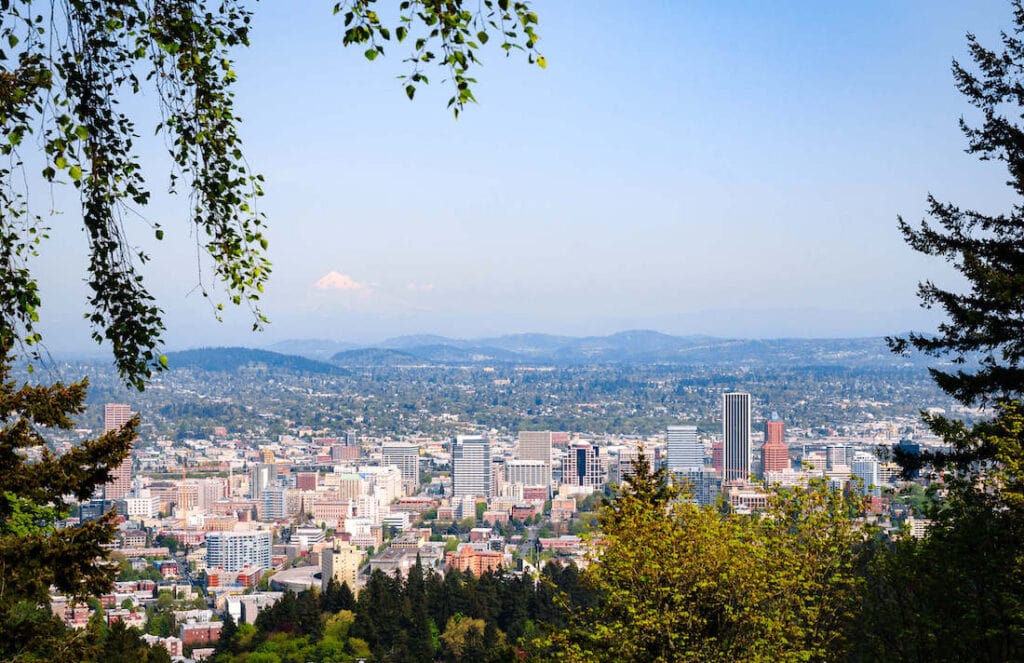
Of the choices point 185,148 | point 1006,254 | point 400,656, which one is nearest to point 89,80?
point 185,148

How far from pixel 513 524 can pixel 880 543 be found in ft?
177

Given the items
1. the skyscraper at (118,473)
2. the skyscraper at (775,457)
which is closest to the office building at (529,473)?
the skyscraper at (775,457)

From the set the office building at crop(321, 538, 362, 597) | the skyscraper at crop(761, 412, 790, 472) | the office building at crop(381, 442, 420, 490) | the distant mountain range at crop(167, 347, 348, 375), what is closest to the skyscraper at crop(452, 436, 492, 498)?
Answer: the office building at crop(381, 442, 420, 490)

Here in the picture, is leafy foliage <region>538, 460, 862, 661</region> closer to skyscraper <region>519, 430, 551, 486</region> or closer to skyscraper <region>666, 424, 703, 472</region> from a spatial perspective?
skyscraper <region>666, 424, 703, 472</region>

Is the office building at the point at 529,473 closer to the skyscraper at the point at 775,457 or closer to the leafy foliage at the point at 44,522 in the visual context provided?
the skyscraper at the point at 775,457

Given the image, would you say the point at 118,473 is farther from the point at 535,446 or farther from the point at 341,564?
the point at 341,564

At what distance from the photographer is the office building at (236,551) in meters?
47.9

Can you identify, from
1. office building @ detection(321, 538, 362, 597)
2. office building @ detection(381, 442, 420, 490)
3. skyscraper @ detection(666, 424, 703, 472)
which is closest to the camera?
office building @ detection(321, 538, 362, 597)

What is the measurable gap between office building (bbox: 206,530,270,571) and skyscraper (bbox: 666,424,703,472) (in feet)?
110

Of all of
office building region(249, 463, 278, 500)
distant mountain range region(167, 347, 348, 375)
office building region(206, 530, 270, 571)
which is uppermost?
distant mountain range region(167, 347, 348, 375)

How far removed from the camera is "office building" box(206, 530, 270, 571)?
47938 millimetres

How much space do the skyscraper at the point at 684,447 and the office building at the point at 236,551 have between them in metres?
33.5

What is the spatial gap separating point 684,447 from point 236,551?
37.1 m

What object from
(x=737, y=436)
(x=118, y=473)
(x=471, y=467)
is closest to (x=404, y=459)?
(x=471, y=467)
